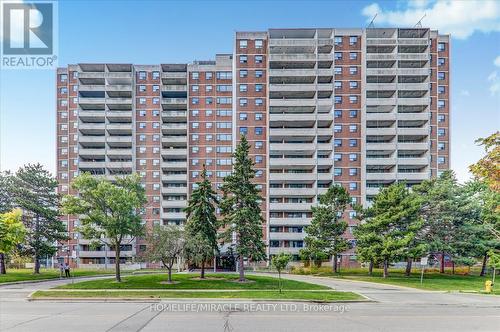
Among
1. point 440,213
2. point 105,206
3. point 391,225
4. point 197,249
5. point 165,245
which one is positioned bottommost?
point 197,249

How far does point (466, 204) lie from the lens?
45000 mm

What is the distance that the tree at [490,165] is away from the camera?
45.5ft

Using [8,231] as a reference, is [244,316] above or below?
below

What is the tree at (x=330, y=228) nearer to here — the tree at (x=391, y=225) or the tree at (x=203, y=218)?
the tree at (x=391, y=225)

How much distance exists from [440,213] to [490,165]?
112ft

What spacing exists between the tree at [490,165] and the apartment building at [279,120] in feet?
152

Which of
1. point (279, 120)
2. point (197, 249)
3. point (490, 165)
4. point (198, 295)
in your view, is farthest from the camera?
point (279, 120)

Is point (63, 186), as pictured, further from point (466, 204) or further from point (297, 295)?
point (466, 204)

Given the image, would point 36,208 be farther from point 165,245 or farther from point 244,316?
point 244,316

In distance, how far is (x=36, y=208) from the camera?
1661 inches

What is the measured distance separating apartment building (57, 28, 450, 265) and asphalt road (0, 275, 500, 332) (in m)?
40.6

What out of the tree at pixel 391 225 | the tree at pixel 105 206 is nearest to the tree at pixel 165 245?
the tree at pixel 105 206

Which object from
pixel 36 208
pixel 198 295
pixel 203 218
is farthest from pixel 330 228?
pixel 36 208

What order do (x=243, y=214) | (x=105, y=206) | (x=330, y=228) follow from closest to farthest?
1. (x=105, y=206)
2. (x=243, y=214)
3. (x=330, y=228)
